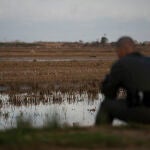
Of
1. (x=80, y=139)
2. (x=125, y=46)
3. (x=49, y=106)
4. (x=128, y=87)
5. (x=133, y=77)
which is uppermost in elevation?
(x=125, y=46)

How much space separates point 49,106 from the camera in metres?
17.7

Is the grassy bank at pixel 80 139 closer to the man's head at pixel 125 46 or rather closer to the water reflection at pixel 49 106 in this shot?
the man's head at pixel 125 46

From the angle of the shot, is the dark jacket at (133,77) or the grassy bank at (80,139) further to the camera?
the dark jacket at (133,77)

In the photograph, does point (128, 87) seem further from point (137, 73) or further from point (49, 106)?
point (49, 106)

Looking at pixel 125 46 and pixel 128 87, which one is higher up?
pixel 125 46

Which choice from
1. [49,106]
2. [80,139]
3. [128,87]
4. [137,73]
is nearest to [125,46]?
[137,73]

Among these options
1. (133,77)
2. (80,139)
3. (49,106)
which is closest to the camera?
(80,139)

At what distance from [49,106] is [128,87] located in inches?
407

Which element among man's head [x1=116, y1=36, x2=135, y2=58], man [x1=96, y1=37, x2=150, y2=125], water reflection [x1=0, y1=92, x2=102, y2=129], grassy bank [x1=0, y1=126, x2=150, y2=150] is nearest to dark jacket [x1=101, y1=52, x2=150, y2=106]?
man [x1=96, y1=37, x2=150, y2=125]

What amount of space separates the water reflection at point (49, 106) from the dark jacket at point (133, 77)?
21.7 ft

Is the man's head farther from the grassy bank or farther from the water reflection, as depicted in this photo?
the water reflection

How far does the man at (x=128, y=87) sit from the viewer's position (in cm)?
747

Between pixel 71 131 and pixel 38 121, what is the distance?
6.89 metres

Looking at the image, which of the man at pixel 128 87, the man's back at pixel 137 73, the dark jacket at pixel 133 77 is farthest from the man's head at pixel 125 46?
the man's back at pixel 137 73
